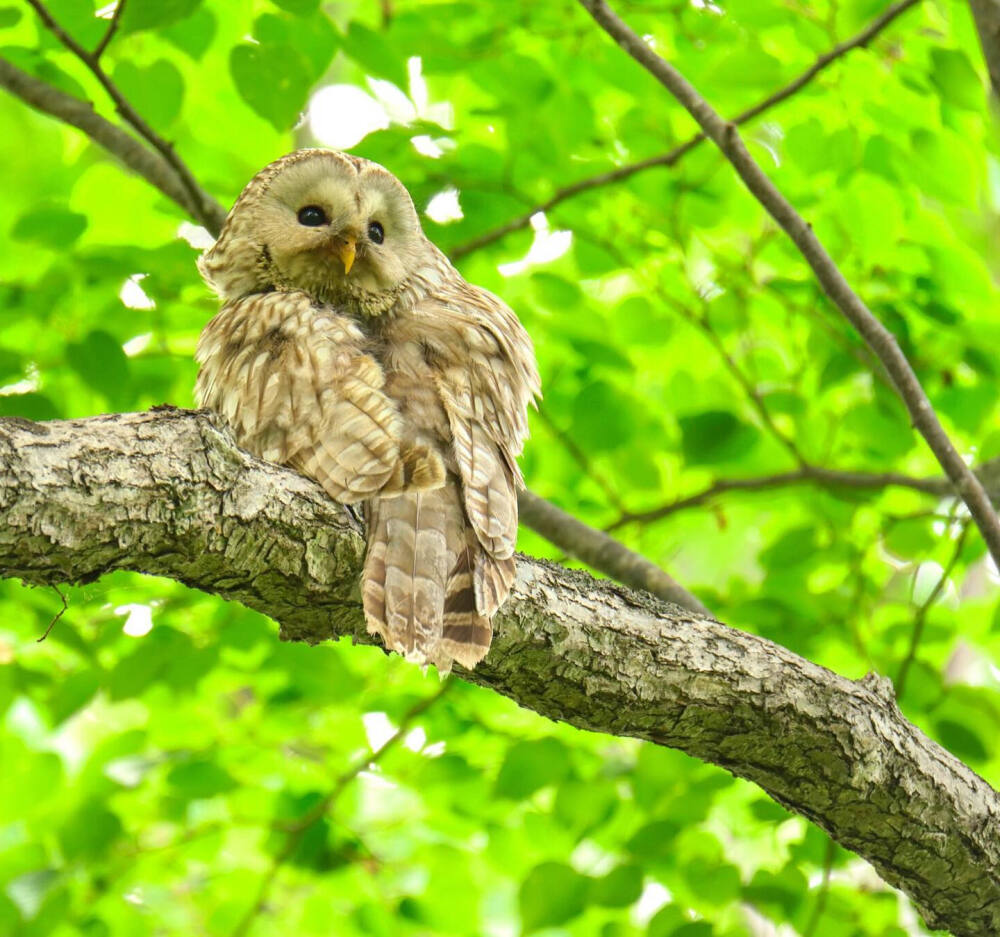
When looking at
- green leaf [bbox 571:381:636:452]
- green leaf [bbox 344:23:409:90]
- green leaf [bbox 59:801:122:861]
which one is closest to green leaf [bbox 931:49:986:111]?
green leaf [bbox 571:381:636:452]

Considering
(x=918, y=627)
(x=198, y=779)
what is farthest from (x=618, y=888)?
(x=198, y=779)

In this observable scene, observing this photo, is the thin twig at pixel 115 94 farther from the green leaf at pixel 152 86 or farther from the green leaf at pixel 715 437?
the green leaf at pixel 715 437

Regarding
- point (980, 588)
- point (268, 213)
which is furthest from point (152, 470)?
point (980, 588)

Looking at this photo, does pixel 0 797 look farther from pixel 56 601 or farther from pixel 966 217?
pixel 966 217

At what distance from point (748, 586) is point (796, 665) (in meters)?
1.21

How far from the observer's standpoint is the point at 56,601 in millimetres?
3252

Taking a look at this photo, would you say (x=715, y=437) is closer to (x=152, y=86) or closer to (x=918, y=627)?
(x=918, y=627)

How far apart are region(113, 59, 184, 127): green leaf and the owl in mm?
338

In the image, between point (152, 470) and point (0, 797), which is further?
point (0, 797)

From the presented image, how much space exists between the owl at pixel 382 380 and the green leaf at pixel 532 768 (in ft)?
3.31

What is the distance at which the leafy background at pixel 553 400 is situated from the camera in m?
3.30

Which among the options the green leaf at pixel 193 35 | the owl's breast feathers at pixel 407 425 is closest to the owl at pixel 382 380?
the owl's breast feathers at pixel 407 425

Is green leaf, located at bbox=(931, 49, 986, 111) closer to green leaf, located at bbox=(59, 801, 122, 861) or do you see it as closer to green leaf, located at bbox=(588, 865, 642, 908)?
green leaf, located at bbox=(588, 865, 642, 908)

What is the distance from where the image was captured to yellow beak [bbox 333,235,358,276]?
2.93m
